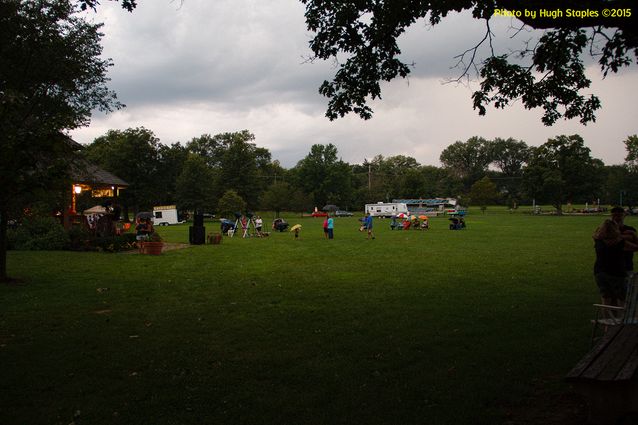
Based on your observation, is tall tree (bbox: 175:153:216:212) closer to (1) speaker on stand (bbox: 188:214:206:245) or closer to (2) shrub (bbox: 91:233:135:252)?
(1) speaker on stand (bbox: 188:214:206:245)

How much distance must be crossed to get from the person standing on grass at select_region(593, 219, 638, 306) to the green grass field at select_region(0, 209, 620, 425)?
0.67 m

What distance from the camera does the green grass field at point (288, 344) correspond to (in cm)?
457

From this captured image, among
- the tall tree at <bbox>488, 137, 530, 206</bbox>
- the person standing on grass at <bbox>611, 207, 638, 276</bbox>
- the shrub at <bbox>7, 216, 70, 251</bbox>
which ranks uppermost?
the tall tree at <bbox>488, 137, 530, 206</bbox>

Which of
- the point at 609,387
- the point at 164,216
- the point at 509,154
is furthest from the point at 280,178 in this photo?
the point at 609,387

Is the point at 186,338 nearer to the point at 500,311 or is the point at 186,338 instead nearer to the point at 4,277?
the point at 500,311

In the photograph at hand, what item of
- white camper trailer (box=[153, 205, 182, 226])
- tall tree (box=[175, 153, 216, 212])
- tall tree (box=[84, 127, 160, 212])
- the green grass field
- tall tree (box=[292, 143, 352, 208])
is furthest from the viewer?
tall tree (box=[292, 143, 352, 208])

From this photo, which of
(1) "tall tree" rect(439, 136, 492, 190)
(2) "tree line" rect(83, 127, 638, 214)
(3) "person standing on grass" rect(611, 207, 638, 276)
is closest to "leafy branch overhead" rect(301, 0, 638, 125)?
(3) "person standing on grass" rect(611, 207, 638, 276)

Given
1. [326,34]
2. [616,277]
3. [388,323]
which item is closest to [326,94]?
A: [326,34]

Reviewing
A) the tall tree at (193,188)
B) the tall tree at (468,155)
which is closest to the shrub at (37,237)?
the tall tree at (193,188)

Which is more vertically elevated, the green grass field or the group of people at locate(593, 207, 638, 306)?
the group of people at locate(593, 207, 638, 306)

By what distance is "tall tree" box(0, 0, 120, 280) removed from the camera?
29.5 feet

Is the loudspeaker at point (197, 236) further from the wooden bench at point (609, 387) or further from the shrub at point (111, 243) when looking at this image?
the wooden bench at point (609, 387)

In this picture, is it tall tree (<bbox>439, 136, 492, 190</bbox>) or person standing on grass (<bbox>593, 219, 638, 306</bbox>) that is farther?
tall tree (<bbox>439, 136, 492, 190</bbox>)

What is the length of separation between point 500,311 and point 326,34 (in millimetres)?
5669
